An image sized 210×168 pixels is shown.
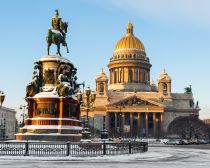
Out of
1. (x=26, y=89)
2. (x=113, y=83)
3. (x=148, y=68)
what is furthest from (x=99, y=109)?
(x=26, y=89)

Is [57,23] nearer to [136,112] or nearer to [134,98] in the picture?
[134,98]

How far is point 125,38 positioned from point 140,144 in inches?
5782

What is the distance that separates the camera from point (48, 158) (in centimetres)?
2636

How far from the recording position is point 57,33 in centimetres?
4031

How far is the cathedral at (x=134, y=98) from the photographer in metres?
151

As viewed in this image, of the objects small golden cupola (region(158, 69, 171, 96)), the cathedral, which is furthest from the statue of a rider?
small golden cupola (region(158, 69, 171, 96))

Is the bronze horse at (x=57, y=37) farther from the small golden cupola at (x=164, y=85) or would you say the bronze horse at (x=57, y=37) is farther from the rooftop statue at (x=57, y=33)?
the small golden cupola at (x=164, y=85)

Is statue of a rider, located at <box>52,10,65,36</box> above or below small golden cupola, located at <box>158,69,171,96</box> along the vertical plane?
below

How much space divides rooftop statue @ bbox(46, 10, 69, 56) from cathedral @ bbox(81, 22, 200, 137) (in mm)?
93701

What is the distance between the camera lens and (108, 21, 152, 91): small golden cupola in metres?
170

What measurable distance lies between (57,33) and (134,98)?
112592 mm

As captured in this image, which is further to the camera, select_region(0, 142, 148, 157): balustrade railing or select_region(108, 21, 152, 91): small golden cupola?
select_region(108, 21, 152, 91): small golden cupola

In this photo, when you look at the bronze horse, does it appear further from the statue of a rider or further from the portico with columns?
the portico with columns

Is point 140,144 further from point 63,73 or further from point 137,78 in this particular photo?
point 137,78
